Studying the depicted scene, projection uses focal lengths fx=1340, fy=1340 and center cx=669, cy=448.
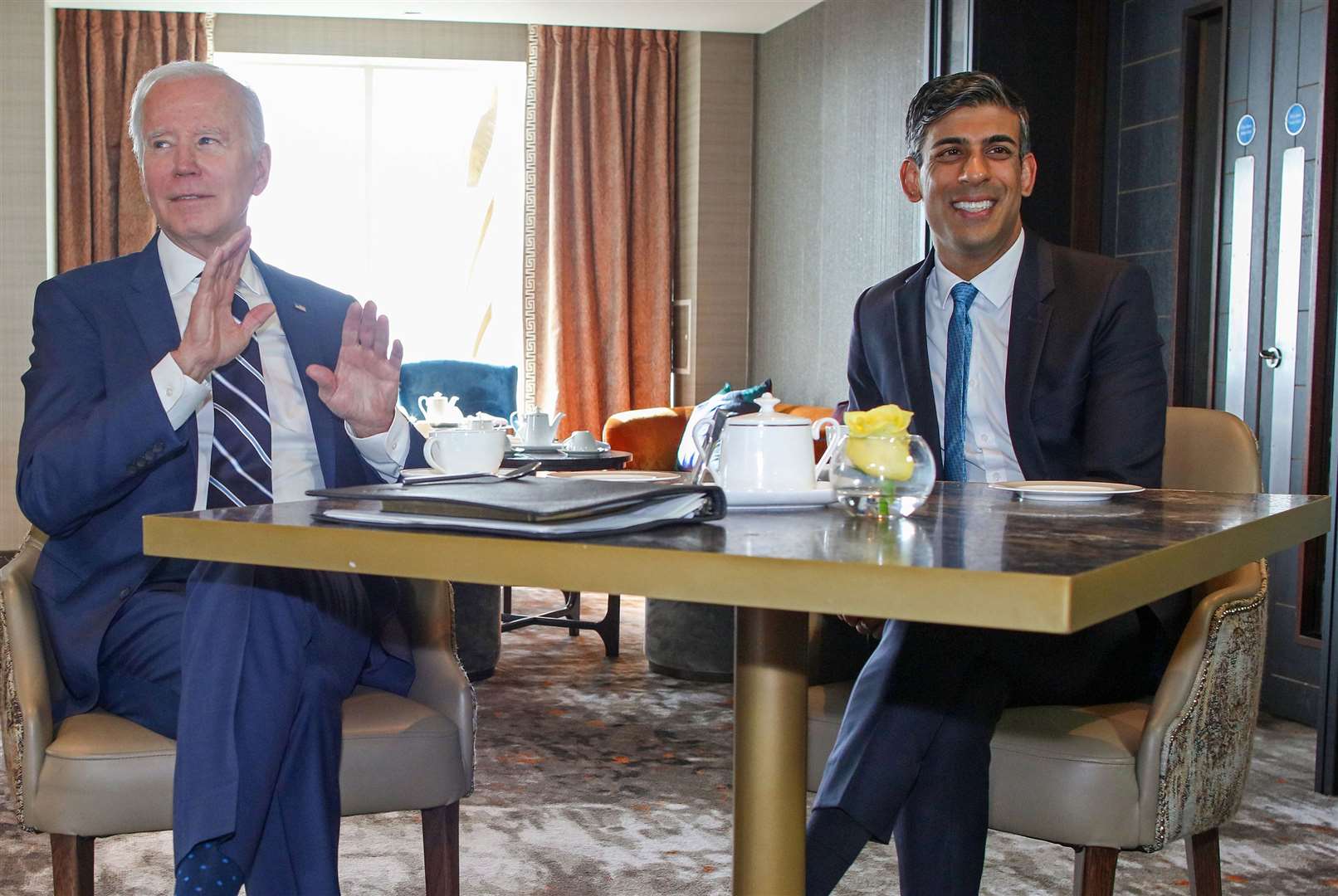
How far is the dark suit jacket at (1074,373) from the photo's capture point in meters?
1.84

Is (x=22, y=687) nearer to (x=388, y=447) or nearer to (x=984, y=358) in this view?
(x=388, y=447)

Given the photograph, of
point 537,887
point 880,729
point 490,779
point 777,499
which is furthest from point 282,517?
point 490,779

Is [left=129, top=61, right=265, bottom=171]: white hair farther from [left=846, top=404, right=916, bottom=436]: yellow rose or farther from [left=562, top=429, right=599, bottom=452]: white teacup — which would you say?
[left=562, top=429, right=599, bottom=452]: white teacup

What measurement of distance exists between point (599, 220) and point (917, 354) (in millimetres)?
5428

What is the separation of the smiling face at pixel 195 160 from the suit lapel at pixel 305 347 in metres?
0.09

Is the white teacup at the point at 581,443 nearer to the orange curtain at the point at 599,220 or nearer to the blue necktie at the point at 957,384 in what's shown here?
the blue necktie at the point at 957,384

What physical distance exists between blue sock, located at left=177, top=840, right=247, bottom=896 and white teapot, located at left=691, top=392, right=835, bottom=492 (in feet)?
2.00

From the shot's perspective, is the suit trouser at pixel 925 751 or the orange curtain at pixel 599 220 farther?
the orange curtain at pixel 599 220

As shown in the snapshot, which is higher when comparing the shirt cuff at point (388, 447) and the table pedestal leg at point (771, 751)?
the shirt cuff at point (388, 447)

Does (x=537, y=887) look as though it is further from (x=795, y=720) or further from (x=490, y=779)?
(x=795, y=720)

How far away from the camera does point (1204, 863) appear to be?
66.1 inches

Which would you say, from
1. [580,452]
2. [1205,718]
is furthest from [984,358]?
[580,452]

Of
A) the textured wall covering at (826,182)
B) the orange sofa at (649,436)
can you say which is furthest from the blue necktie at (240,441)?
the orange sofa at (649,436)

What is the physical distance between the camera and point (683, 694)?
12.2 ft
